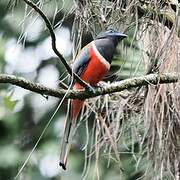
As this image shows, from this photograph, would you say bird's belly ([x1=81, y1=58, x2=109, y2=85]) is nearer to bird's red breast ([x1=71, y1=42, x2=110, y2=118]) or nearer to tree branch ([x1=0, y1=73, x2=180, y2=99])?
bird's red breast ([x1=71, y1=42, x2=110, y2=118])

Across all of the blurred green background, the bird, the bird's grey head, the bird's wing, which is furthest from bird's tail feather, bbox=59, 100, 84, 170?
the blurred green background

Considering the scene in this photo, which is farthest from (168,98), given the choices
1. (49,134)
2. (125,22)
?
(49,134)

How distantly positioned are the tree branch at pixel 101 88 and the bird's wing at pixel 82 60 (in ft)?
0.83

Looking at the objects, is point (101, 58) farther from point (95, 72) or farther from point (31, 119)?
point (31, 119)

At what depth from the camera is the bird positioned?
2.16m

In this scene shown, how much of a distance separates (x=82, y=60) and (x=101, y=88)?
278 mm

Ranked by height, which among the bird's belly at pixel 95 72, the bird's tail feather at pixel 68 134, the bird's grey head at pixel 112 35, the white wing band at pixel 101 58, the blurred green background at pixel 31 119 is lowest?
the blurred green background at pixel 31 119

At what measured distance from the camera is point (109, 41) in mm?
2193

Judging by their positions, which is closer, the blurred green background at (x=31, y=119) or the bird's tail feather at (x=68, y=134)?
the bird's tail feather at (x=68, y=134)

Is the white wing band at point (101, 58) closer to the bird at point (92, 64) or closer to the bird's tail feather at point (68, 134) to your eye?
the bird at point (92, 64)

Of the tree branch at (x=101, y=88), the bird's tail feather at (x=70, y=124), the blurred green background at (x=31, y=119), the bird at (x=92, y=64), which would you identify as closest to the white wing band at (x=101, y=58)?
the bird at (x=92, y=64)

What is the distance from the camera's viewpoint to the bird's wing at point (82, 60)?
7.10ft

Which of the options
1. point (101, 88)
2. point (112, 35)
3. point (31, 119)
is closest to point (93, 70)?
point (112, 35)

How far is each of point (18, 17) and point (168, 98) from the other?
53.4 inches
